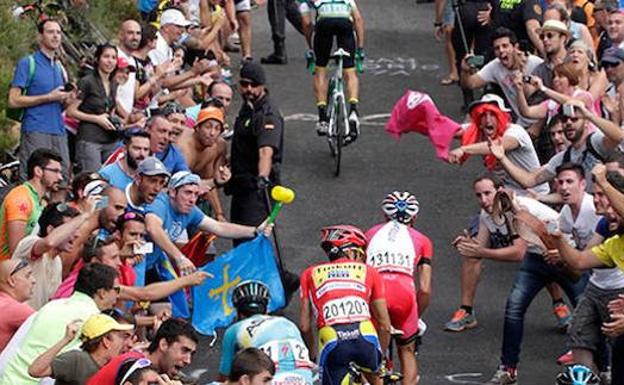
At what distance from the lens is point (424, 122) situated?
60.6 feet

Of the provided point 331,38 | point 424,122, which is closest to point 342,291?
point 424,122

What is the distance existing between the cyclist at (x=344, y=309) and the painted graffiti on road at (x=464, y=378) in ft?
5.44

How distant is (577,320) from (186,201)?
11.3 ft

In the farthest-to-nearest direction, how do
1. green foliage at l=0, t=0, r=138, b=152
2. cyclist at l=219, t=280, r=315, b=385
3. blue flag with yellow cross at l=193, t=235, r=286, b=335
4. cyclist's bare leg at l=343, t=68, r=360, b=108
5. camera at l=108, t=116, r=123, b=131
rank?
cyclist's bare leg at l=343, t=68, r=360, b=108 → green foliage at l=0, t=0, r=138, b=152 → camera at l=108, t=116, r=123, b=131 → blue flag with yellow cross at l=193, t=235, r=286, b=335 → cyclist at l=219, t=280, r=315, b=385

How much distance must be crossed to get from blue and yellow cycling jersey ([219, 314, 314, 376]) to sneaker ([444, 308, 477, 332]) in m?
4.18

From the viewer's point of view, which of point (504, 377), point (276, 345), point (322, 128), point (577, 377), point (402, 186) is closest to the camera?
point (577, 377)

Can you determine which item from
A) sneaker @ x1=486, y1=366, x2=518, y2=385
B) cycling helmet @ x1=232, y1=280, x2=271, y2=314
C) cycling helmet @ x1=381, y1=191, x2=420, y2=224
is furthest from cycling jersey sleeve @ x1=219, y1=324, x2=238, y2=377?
sneaker @ x1=486, y1=366, x2=518, y2=385

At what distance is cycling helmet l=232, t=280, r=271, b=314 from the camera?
12.9 metres

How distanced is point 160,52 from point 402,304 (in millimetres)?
6786

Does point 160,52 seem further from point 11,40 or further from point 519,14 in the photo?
point 519,14

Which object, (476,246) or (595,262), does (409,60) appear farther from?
(595,262)

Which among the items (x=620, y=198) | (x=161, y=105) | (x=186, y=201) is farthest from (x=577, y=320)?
(x=161, y=105)

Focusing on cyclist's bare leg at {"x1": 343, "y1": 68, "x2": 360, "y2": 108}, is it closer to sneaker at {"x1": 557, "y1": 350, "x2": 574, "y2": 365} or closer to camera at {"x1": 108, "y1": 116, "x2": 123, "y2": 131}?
camera at {"x1": 108, "y1": 116, "x2": 123, "y2": 131}

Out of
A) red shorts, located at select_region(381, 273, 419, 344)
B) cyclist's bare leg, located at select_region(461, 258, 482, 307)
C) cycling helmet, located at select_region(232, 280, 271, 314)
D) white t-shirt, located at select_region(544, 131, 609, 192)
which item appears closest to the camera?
cycling helmet, located at select_region(232, 280, 271, 314)
